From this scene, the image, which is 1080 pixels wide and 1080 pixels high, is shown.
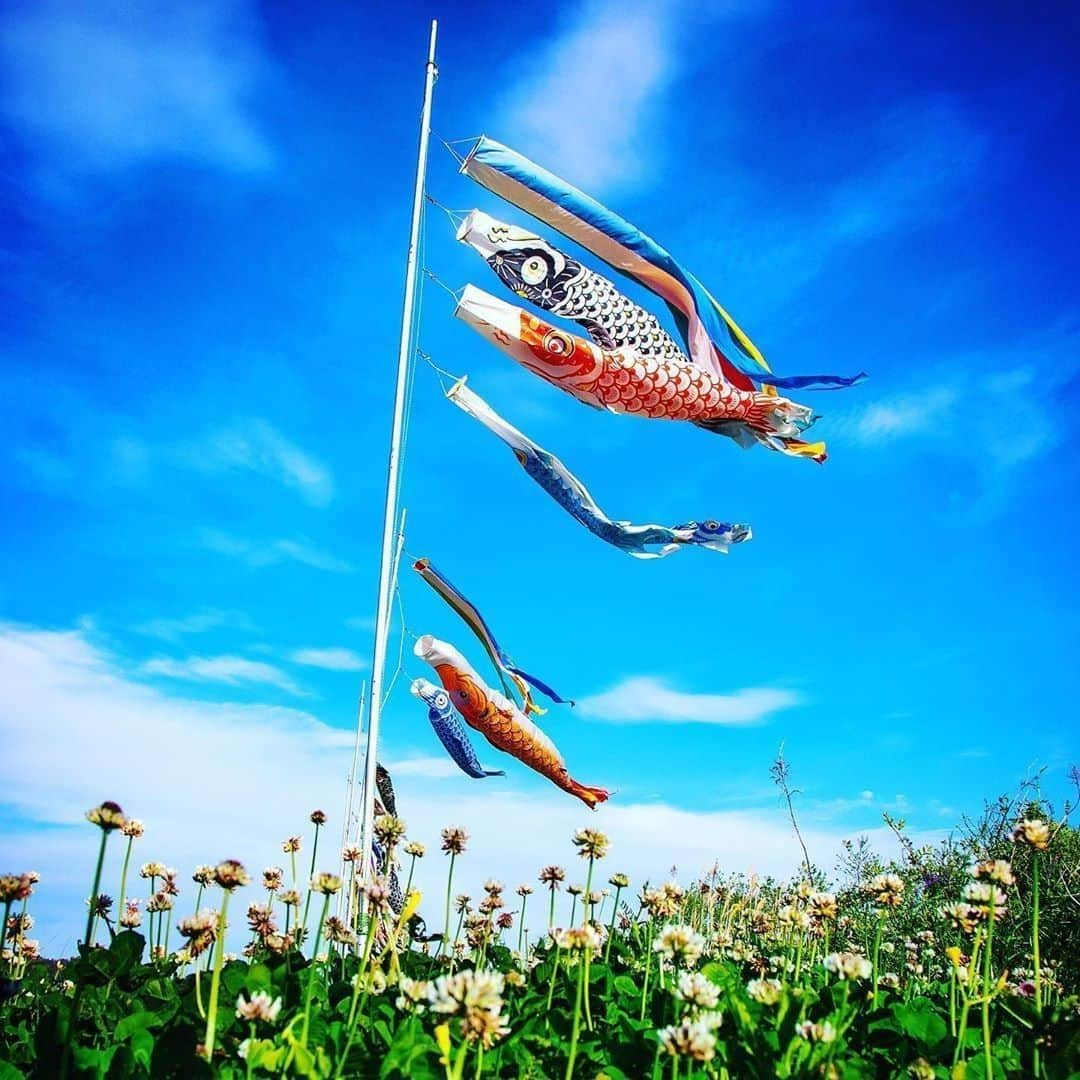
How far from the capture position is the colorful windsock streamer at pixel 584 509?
1064 cm

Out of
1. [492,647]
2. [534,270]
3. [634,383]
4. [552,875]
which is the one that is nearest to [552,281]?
[534,270]

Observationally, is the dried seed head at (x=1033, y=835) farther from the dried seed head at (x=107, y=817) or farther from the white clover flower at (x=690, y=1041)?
the dried seed head at (x=107, y=817)

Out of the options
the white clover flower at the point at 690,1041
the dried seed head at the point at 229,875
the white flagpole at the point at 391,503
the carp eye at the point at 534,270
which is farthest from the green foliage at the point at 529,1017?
the carp eye at the point at 534,270

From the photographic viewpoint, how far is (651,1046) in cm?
271

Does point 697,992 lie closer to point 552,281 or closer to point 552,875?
point 552,875

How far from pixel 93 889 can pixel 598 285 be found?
9197 mm

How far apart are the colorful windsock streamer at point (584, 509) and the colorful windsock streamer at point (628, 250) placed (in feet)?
6.14

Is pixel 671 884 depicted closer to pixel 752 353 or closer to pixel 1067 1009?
pixel 1067 1009

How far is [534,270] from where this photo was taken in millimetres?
10227

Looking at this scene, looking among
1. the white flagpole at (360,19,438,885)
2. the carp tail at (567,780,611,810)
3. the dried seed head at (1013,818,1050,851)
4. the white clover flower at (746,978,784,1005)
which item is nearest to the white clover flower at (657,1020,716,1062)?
the white clover flower at (746,978,784,1005)

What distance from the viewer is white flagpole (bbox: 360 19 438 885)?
9.16 metres

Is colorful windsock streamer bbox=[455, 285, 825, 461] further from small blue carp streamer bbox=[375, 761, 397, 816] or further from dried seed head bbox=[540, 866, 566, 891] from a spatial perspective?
dried seed head bbox=[540, 866, 566, 891]

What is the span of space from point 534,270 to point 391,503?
3017 mm

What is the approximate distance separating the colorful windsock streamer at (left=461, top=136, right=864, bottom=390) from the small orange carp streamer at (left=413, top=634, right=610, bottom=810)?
454cm
